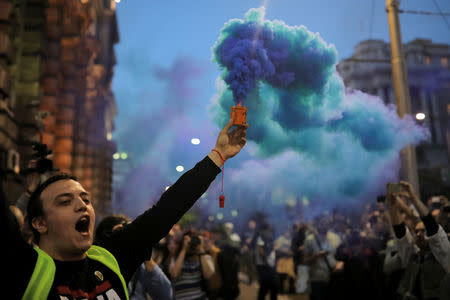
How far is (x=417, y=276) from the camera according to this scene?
5.44 meters

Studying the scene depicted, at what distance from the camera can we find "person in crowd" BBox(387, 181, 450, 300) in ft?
15.6

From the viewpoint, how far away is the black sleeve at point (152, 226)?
8.27ft

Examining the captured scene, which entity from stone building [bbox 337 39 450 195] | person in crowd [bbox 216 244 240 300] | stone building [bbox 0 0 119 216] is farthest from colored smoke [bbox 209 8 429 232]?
stone building [bbox 337 39 450 195]

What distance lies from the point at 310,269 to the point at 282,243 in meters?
2.59

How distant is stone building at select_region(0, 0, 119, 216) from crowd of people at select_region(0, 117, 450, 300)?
5504 mm

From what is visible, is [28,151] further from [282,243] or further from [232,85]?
[232,85]

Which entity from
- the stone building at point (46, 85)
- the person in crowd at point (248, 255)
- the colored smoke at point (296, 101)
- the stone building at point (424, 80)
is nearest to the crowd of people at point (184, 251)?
the colored smoke at point (296, 101)

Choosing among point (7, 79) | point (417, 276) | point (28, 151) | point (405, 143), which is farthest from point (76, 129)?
point (417, 276)

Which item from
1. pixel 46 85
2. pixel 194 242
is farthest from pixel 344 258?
pixel 46 85

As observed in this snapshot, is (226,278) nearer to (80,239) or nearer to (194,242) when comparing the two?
(194,242)

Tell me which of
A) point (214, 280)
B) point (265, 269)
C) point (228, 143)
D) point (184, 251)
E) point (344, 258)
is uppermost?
point (228, 143)

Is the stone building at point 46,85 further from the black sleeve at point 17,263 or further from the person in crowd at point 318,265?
the black sleeve at point 17,263

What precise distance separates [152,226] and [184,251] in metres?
3.70

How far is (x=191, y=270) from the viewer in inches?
245
